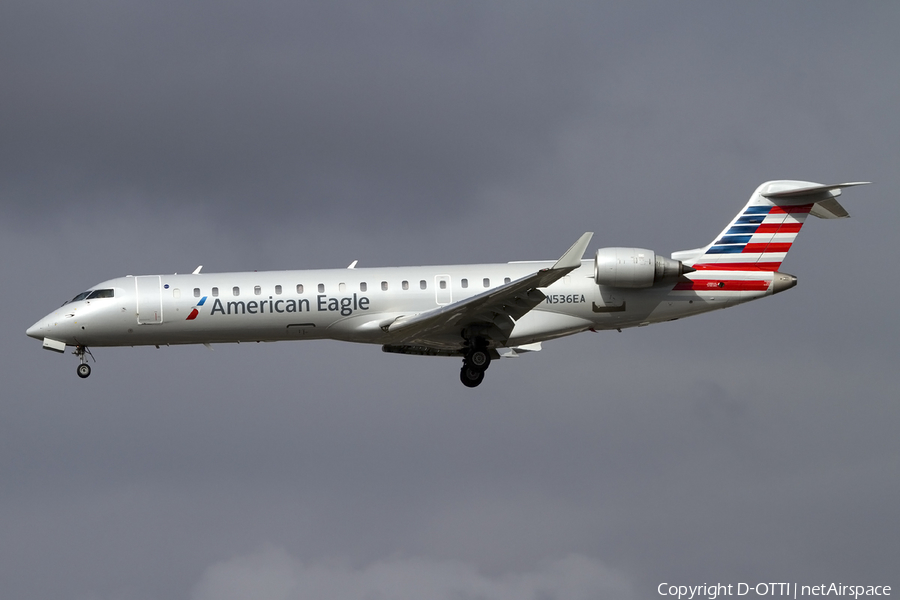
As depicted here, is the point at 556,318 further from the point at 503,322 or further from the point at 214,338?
the point at 214,338

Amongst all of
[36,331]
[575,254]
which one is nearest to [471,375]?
[575,254]

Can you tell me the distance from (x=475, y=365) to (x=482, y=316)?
6.21ft

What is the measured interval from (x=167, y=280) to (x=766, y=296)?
17.0 meters

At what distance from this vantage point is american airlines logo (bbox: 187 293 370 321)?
96.3ft

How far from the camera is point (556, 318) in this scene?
97.2ft

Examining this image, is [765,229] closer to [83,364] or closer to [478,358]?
[478,358]

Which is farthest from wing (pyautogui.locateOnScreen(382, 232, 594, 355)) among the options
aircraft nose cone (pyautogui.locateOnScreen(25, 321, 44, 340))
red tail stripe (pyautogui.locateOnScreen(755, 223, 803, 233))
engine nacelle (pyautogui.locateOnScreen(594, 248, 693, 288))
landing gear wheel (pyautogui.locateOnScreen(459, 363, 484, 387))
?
aircraft nose cone (pyautogui.locateOnScreen(25, 321, 44, 340))

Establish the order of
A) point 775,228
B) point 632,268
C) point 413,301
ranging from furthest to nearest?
1. point 775,228
2. point 413,301
3. point 632,268

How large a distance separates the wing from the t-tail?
17.8 ft

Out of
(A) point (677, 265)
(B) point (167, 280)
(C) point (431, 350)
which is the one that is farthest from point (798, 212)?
(B) point (167, 280)

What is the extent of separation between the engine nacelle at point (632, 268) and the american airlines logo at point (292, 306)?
21.6ft

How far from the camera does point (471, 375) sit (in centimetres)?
3014

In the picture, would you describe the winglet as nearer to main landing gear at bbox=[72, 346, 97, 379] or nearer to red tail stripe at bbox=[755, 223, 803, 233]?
red tail stripe at bbox=[755, 223, 803, 233]

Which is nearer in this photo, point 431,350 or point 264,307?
point 264,307
